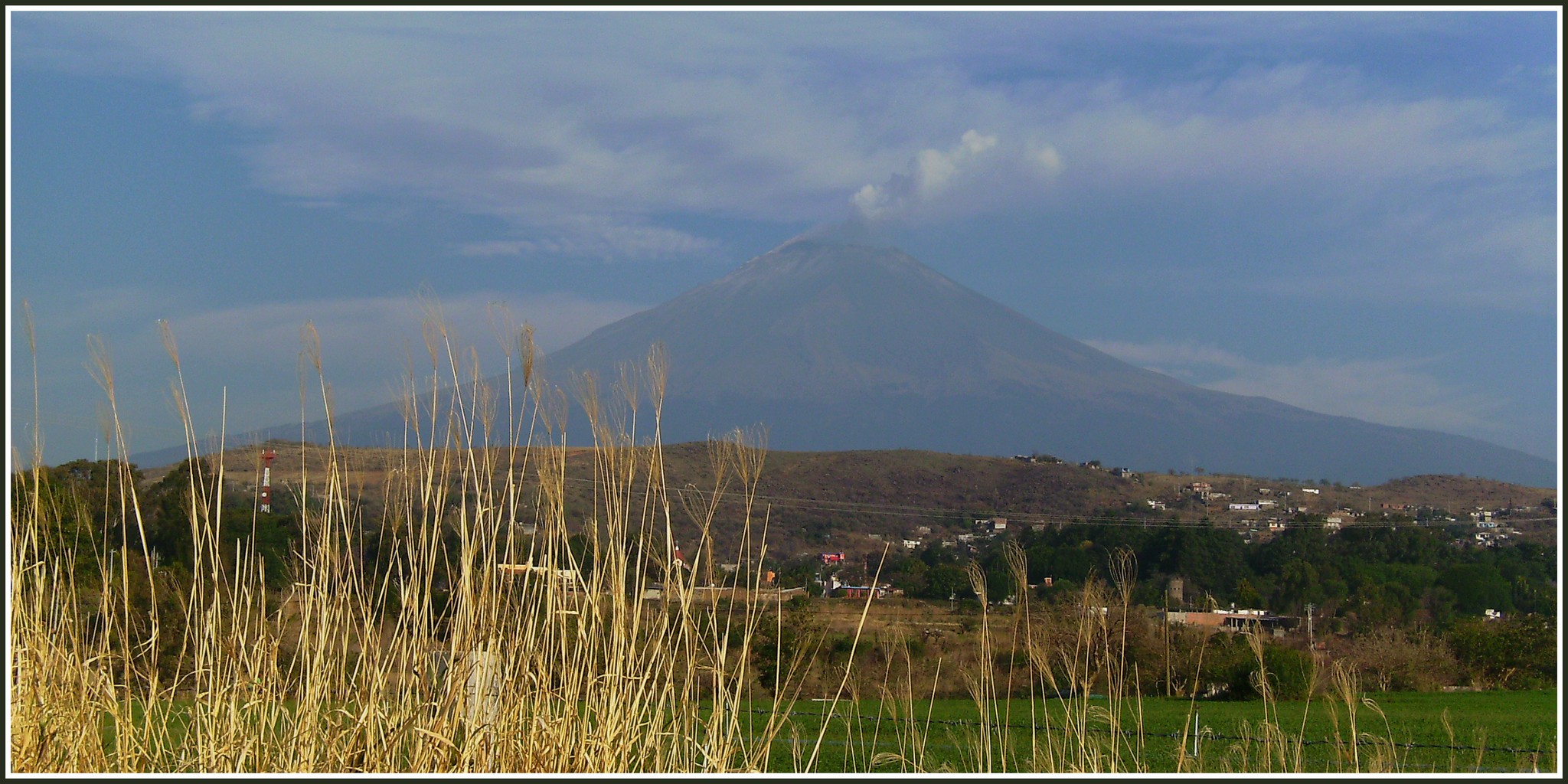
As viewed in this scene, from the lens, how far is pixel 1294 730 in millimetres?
16688

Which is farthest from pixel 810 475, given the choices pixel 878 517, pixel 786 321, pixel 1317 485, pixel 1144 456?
pixel 786 321

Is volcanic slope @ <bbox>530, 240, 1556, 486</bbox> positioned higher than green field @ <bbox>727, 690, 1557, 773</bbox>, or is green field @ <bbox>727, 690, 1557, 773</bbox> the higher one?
volcanic slope @ <bbox>530, 240, 1556, 486</bbox>

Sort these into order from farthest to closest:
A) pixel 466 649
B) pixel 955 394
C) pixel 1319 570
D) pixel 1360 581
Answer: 1. pixel 955 394
2. pixel 1319 570
3. pixel 1360 581
4. pixel 466 649

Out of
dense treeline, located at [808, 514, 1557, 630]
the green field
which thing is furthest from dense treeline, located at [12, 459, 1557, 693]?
the green field

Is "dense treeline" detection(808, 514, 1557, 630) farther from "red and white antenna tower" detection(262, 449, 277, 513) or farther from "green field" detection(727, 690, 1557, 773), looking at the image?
"red and white antenna tower" detection(262, 449, 277, 513)

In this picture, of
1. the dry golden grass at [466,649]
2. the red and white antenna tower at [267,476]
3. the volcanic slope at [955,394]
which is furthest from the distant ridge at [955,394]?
the dry golden grass at [466,649]

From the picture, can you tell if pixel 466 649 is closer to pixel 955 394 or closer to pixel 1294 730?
pixel 1294 730

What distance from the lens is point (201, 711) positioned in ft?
9.20

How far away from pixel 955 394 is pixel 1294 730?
6692cm

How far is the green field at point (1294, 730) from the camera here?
1223 centimetres

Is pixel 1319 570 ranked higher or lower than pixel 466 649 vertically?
lower

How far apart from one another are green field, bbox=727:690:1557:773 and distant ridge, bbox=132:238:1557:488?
4991cm

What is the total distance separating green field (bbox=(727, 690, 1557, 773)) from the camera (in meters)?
12.2

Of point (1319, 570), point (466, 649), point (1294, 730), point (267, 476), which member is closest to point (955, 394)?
point (1319, 570)
